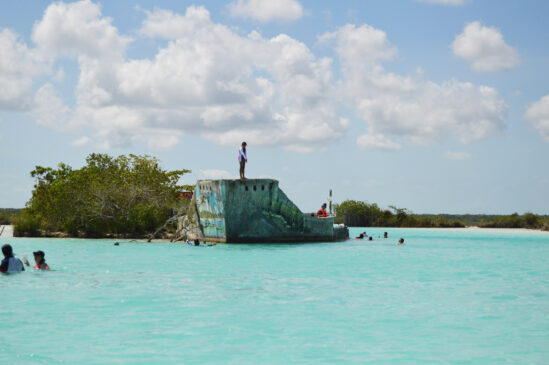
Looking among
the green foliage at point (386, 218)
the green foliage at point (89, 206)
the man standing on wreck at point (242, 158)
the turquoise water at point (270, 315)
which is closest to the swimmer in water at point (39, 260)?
the turquoise water at point (270, 315)

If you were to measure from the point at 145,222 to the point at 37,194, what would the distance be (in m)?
9.76

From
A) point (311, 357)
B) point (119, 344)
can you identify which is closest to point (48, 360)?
point (119, 344)

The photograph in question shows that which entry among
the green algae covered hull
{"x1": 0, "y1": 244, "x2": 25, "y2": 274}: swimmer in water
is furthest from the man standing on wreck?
{"x1": 0, "y1": 244, "x2": 25, "y2": 274}: swimmer in water

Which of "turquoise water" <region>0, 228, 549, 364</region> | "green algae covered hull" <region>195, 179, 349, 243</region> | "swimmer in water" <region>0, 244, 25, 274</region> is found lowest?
"turquoise water" <region>0, 228, 549, 364</region>

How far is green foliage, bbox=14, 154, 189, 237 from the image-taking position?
135 ft

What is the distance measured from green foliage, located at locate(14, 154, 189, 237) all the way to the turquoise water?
20.7m

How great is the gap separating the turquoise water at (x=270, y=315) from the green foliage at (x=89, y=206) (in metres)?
20.7

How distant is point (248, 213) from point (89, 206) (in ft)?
47.1

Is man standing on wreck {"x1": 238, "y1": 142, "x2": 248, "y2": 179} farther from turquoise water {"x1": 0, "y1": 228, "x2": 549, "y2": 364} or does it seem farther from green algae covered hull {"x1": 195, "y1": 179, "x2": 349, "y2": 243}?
turquoise water {"x1": 0, "y1": 228, "x2": 549, "y2": 364}

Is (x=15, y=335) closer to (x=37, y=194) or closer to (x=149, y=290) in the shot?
(x=149, y=290)

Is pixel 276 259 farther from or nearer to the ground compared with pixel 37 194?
nearer to the ground

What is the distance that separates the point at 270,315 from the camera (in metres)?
11.2

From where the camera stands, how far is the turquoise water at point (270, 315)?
8438mm

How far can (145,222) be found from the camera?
40.9 meters
